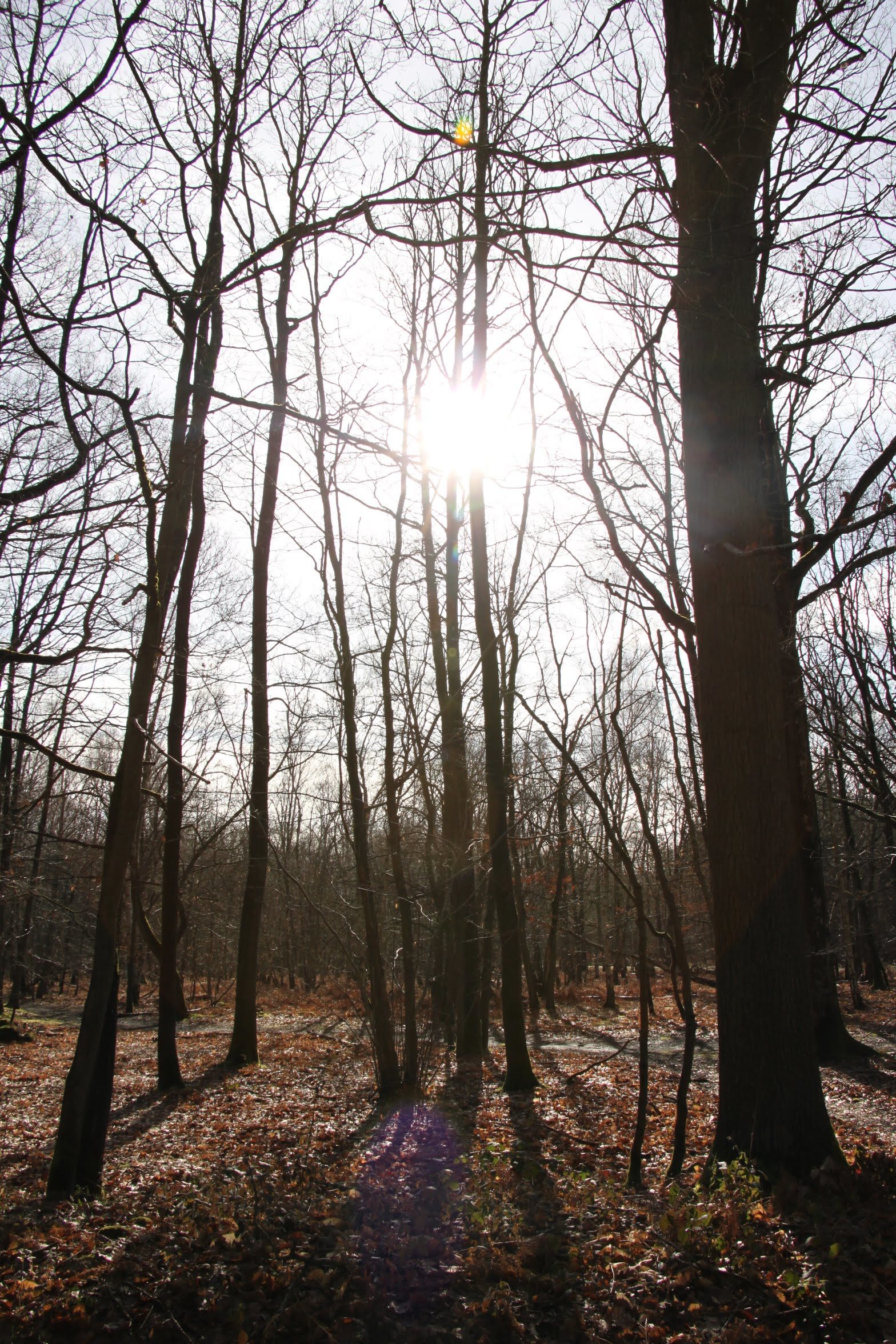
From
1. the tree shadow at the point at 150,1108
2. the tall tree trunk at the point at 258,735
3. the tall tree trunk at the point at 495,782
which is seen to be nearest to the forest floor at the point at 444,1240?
the tree shadow at the point at 150,1108

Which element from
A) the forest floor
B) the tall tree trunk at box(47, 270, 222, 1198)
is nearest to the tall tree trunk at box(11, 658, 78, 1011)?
the tall tree trunk at box(47, 270, 222, 1198)

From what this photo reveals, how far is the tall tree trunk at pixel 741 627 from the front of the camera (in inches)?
179

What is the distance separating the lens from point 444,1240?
381 centimetres

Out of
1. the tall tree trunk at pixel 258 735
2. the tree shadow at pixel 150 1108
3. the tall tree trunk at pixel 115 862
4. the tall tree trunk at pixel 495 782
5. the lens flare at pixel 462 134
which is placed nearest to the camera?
the lens flare at pixel 462 134

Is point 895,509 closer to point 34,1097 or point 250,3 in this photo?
point 250,3

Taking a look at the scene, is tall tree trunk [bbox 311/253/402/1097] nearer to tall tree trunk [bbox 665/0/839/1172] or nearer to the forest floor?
the forest floor

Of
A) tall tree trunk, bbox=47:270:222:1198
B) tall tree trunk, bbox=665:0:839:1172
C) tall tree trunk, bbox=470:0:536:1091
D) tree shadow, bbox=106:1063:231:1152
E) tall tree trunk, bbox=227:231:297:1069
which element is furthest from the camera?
tall tree trunk, bbox=227:231:297:1069

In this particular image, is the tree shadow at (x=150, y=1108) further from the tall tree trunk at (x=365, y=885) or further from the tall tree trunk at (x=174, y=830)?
the tall tree trunk at (x=365, y=885)

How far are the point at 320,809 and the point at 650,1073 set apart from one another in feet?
17.9

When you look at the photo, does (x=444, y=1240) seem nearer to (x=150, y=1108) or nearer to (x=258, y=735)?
(x=150, y=1108)

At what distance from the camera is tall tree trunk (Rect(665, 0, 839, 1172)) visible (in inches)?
179

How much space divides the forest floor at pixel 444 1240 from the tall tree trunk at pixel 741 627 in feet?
1.46

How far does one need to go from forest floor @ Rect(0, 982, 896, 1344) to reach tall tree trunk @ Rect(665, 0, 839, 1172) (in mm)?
445

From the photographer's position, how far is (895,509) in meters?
3.94
